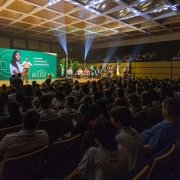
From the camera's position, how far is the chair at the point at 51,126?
106 inches

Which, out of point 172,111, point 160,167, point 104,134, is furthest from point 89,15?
point 160,167

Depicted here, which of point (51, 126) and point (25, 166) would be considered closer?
point (25, 166)

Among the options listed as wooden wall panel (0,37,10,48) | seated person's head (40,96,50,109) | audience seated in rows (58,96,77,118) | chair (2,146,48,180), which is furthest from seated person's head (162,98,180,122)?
wooden wall panel (0,37,10,48)

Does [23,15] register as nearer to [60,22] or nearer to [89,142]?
[60,22]

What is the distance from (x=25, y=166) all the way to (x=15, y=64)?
13.7 metres

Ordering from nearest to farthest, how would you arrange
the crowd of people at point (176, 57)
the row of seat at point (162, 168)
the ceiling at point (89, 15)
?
the row of seat at point (162, 168) → the ceiling at point (89, 15) → the crowd of people at point (176, 57)

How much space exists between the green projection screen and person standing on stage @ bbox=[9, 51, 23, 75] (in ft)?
0.65

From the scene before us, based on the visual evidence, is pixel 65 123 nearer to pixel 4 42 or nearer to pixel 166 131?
pixel 166 131

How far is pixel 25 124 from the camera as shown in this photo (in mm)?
1905

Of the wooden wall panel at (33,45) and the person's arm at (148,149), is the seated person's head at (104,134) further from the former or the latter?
the wooden wall panel at (33,45)

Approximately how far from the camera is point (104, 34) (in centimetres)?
1572

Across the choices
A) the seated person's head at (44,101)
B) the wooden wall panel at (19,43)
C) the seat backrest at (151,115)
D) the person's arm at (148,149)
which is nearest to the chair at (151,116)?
the seat backrest at (151,115)

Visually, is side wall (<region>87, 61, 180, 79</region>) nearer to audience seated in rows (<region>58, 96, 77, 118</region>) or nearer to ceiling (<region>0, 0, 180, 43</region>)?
ceiling (<region>0, 0, 180, 43</region>)

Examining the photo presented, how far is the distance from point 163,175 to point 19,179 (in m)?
1.17
